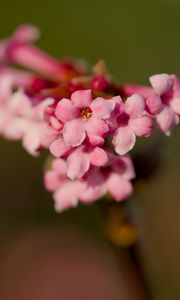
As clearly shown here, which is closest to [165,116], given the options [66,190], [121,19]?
[66,190]

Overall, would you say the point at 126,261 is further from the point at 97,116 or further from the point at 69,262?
the point at 69,262

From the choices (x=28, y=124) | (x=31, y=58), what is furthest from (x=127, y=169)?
(x=31, y=58)

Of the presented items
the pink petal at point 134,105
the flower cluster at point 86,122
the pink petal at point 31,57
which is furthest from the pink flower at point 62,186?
the pink petal at point 31,57

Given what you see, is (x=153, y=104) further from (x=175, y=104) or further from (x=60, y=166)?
(x=60, y=166)

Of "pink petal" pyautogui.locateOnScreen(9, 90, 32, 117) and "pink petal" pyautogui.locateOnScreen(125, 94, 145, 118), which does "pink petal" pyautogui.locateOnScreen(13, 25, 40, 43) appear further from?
"pink petal" pyautogui.locateOnScreen(125, 94, 145, 118)

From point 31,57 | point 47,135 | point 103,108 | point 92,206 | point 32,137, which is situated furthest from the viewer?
point 92,206

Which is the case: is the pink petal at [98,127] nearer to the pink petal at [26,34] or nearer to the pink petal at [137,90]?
the pink petal at [137,90]

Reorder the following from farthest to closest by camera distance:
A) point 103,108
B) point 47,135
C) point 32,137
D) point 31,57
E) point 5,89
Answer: point 31,57
point 5,89
point 32,137
point 47,135
point 103,108
